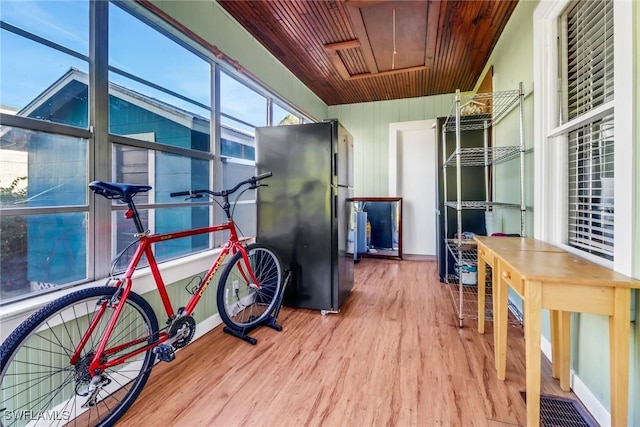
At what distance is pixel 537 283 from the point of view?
45.7 inches

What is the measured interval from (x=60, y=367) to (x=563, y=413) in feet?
7.74

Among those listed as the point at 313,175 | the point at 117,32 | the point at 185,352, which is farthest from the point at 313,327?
the point at 117,32

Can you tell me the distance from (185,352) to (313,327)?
0.93 m

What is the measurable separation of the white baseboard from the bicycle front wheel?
76.0 inches

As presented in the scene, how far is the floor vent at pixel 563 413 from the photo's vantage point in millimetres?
1330

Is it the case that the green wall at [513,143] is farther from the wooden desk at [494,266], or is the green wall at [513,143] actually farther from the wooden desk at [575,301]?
the wooden desk at [494,266]

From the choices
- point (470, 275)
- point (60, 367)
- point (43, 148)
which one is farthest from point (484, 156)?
point (60, 367)

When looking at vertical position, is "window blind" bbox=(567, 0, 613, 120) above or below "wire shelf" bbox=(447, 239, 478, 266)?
above

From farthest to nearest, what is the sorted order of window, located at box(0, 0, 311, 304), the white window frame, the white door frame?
the white door frame < the white window frame < window, located at box(0, 0, 311, 304)

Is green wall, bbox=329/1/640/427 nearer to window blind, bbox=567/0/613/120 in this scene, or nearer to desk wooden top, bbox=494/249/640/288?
desk wooden top, bbox=494/249/640/288

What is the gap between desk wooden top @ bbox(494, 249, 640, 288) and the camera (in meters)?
1.11

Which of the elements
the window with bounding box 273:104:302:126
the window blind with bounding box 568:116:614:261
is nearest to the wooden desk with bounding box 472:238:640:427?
the window blind with bounding box 568:116:614:261

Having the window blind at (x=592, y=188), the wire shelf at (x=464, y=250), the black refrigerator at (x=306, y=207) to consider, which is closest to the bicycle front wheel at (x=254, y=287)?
the black refrigerator at (x=306, y=207)

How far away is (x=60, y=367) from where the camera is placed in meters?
1.35
